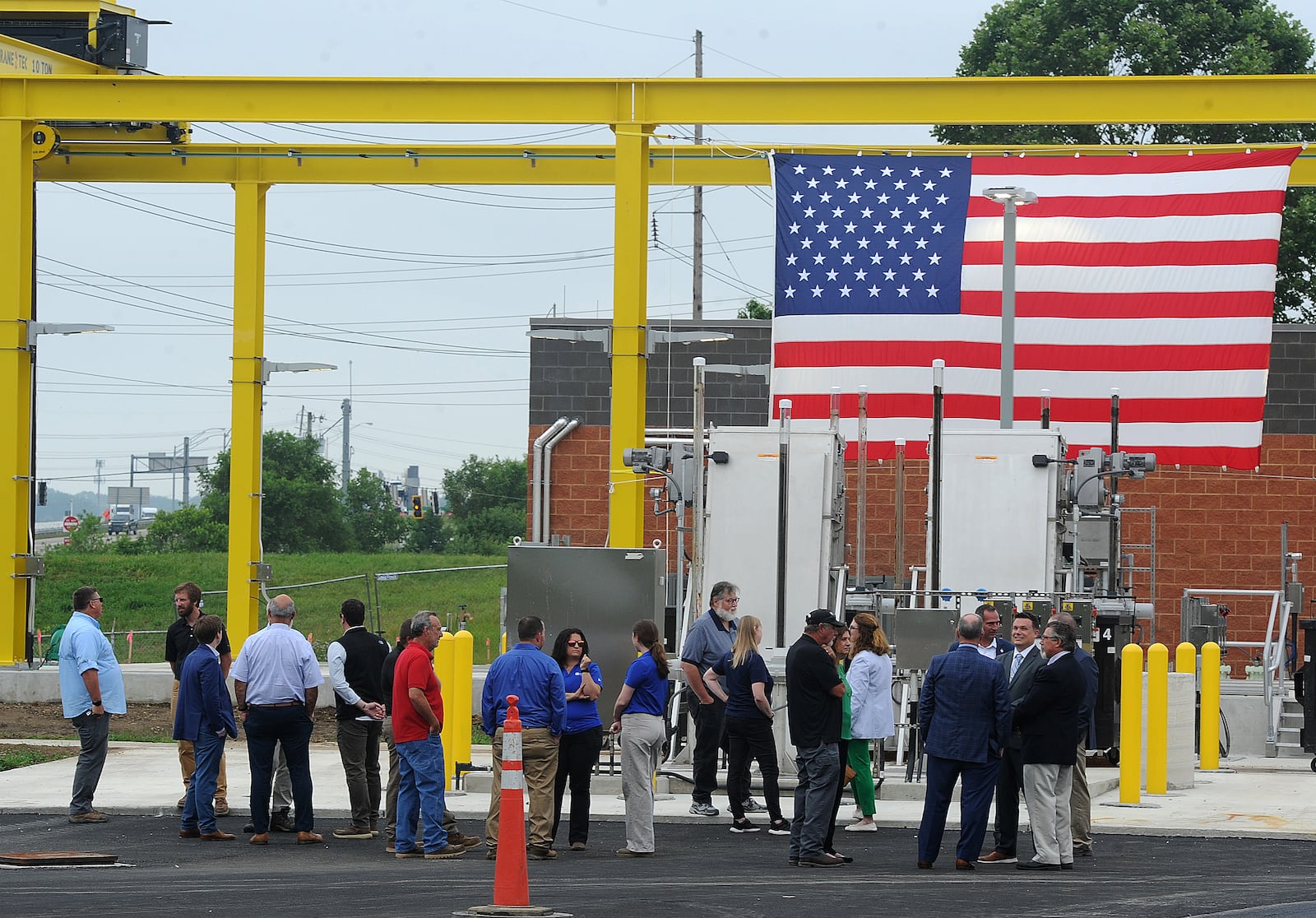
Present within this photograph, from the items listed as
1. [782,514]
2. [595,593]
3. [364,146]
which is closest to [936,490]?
[782,514]

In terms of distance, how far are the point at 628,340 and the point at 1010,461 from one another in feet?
17.2

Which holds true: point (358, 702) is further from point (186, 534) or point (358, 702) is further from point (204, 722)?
point (186, 534)

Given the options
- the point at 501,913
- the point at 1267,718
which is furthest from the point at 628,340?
the point at 501,913

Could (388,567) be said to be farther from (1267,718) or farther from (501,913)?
(501,913)

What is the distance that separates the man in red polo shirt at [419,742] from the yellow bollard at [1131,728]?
6.69m

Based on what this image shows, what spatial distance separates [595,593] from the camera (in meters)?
17.5

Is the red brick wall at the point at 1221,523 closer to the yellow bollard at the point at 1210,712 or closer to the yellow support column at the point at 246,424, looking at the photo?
the yellow support column at the point at 246,424

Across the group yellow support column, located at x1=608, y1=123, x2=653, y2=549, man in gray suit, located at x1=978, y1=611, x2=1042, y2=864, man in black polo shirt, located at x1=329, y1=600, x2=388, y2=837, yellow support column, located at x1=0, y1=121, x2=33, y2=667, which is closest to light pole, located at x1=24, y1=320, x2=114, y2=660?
yellow support column, located at x1=0, y1=121, x2=33, y2=667

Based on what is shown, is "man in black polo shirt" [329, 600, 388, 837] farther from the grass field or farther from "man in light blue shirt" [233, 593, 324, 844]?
the grass field

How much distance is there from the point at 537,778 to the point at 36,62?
1625 cm

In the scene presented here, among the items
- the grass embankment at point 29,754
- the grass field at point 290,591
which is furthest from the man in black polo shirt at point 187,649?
the grass field at point 290,591

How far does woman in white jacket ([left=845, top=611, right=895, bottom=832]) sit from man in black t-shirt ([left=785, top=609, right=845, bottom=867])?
1581 mm

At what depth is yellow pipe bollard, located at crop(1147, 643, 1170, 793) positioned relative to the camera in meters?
17.4

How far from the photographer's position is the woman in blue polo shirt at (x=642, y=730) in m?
13.4
